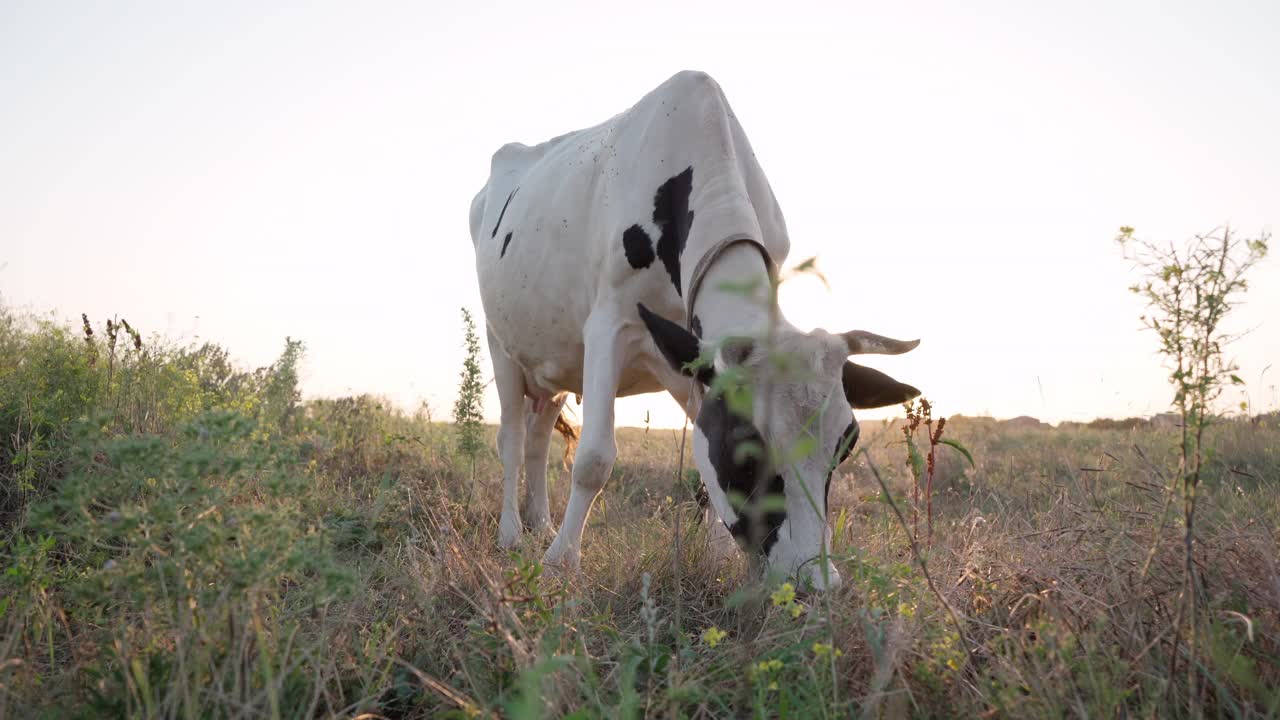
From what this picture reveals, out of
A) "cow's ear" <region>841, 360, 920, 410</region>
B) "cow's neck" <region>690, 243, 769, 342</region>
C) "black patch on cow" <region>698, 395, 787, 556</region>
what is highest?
"cow's neck" <region>690, 243, 769, 342</region>

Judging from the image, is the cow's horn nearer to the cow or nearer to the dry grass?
the cow

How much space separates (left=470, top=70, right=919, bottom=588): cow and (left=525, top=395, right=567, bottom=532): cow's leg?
13mm

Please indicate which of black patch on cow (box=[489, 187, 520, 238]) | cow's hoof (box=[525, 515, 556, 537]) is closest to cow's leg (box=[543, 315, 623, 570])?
cow's hoof (box=[525, 515, 556, 537])

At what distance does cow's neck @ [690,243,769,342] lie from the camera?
3.29 metres

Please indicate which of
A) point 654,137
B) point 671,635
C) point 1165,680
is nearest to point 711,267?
point 654,137

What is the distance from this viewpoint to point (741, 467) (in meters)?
2.98

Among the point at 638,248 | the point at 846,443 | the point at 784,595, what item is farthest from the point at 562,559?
the point at 784,595

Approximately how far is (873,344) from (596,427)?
152 cm

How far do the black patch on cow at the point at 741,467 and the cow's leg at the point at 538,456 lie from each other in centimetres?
298

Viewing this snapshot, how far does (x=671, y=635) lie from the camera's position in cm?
277

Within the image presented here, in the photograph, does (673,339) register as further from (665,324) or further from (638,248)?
(638,248)

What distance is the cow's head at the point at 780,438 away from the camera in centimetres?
273

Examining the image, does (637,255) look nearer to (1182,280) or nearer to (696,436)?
(696,436)

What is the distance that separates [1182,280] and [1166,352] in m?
0.17
